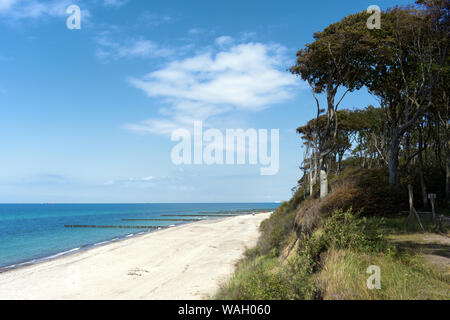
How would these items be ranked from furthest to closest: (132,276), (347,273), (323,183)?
(323,183) → (132,276) → (347,273)

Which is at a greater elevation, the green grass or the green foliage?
the green foliage

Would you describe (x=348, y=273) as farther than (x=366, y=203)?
No

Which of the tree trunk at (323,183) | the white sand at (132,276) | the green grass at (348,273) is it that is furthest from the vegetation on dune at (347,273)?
the tree trunk at (323,183)

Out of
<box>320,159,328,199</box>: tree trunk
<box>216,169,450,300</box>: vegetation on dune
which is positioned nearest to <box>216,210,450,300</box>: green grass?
<box>216,169,450,300</box>: vegetation on dune

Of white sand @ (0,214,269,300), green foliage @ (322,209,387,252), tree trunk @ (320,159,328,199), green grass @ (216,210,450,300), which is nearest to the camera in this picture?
green grass @ (216,210,450,300)

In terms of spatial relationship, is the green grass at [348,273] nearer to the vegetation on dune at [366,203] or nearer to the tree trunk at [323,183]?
the vegetation on dune at [366,203]

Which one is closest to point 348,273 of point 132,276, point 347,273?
point 347,273

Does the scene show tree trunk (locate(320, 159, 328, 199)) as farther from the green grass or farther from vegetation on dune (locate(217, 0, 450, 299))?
the green grass

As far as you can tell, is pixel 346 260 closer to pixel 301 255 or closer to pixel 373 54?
pixel 301 255

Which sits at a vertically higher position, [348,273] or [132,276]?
[348,273]

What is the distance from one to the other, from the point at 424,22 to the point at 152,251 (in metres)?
28.1

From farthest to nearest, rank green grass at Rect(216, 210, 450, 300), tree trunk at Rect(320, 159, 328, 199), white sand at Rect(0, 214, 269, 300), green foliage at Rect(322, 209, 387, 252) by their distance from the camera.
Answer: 1. tree trunk at Rect(320, 159, 328, 199)
2. white sand at Rect(0, 214, 269, 300)
3. green foliage at Rect(322, 209, 387, 252)
4. green grass at Rect(216, 210, 450, 300)

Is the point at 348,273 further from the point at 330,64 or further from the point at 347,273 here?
the point at 330,64

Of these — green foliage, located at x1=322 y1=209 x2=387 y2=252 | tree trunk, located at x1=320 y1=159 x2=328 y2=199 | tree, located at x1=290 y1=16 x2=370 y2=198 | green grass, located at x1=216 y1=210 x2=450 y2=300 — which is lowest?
green grass, located at x1=216 y1=210 x2=450 y2=300
